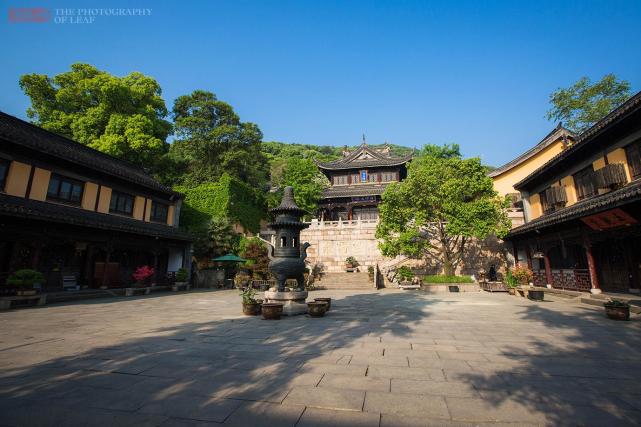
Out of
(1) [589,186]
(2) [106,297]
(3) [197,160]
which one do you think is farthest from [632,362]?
(3) [197,160]

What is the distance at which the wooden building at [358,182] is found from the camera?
110ft

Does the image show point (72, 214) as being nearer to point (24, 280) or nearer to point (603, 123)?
point (24, 280)

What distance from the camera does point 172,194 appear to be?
21.2 meters

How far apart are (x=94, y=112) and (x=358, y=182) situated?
27017 mm

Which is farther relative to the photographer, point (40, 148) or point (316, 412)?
point (40, 148)

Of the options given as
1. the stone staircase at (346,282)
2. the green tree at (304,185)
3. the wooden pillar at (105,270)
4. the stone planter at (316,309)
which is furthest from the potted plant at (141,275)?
the green tree at (304,185)

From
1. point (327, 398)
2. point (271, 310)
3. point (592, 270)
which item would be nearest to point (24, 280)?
point (271, 310)

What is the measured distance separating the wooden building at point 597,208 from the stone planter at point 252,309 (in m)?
11.7

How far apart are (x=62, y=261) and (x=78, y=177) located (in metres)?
4.31

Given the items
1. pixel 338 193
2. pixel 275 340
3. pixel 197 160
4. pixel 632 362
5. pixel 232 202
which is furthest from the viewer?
pixel 338 193

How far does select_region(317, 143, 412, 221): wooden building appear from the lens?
33.6m

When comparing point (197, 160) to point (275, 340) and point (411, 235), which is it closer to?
point (411, 235)

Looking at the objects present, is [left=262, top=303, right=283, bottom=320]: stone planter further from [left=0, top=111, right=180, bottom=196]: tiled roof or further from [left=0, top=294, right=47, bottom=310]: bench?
[left=0, top=111, right=180, bottom=196]: tiled roof

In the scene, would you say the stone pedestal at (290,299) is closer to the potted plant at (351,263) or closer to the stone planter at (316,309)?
the stone planter at (316,309)
